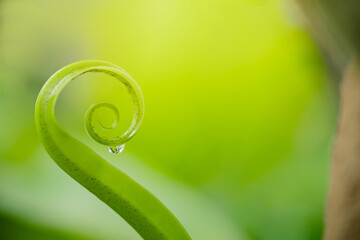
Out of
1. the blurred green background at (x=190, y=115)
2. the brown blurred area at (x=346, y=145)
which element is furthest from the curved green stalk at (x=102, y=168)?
the blurred green background at (x=190, y=115)

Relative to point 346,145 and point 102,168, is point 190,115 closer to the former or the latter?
point 346,145

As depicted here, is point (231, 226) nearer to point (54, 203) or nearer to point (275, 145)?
point (275, 145)

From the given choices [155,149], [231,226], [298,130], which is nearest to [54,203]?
[155,149]

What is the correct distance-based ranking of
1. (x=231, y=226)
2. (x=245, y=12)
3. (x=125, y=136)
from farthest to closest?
(x=245, y=12), (x=231, y=226), (x=125, y=136)

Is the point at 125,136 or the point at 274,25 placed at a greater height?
the point at 274,25

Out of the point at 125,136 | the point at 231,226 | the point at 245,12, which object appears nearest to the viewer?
the point at 125,136

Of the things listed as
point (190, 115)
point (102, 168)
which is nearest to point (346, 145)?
point (102, 168)
